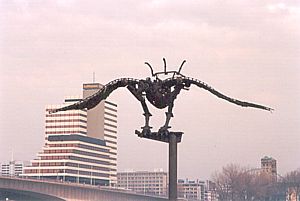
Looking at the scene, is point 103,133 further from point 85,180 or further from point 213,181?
point 213,181

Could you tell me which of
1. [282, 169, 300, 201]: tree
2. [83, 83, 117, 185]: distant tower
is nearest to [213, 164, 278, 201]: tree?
[282, 169, 300, 201]: tree

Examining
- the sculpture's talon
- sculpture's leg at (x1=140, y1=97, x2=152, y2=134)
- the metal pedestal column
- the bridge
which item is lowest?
the bridge

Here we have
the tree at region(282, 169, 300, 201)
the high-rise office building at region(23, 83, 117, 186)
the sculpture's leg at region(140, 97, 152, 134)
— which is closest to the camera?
the sculpture's leg at region(140, 97, 152, 134)

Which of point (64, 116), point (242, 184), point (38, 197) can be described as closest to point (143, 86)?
point (38, 197)

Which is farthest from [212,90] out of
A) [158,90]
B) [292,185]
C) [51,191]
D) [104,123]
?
[104,123]

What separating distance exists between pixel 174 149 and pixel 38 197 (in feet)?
256

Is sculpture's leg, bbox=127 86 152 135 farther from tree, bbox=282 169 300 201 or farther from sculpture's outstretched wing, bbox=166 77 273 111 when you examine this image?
tree, bbox=282 169 300 201

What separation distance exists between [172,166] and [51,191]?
77219mm

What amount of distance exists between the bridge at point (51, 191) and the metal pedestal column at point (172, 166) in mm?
67577

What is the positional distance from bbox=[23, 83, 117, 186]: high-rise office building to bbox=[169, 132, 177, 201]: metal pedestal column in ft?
447

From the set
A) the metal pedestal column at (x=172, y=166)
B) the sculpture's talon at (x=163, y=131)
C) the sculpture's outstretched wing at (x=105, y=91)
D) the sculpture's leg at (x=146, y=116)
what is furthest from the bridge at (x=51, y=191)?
the metal pedestal column at (x=172, y=166)

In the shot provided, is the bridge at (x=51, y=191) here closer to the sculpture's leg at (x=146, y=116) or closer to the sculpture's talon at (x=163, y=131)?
the sculpture's leg at (x=146, y=116)

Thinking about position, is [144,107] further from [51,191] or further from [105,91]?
[51,191]

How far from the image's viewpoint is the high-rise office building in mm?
160250
